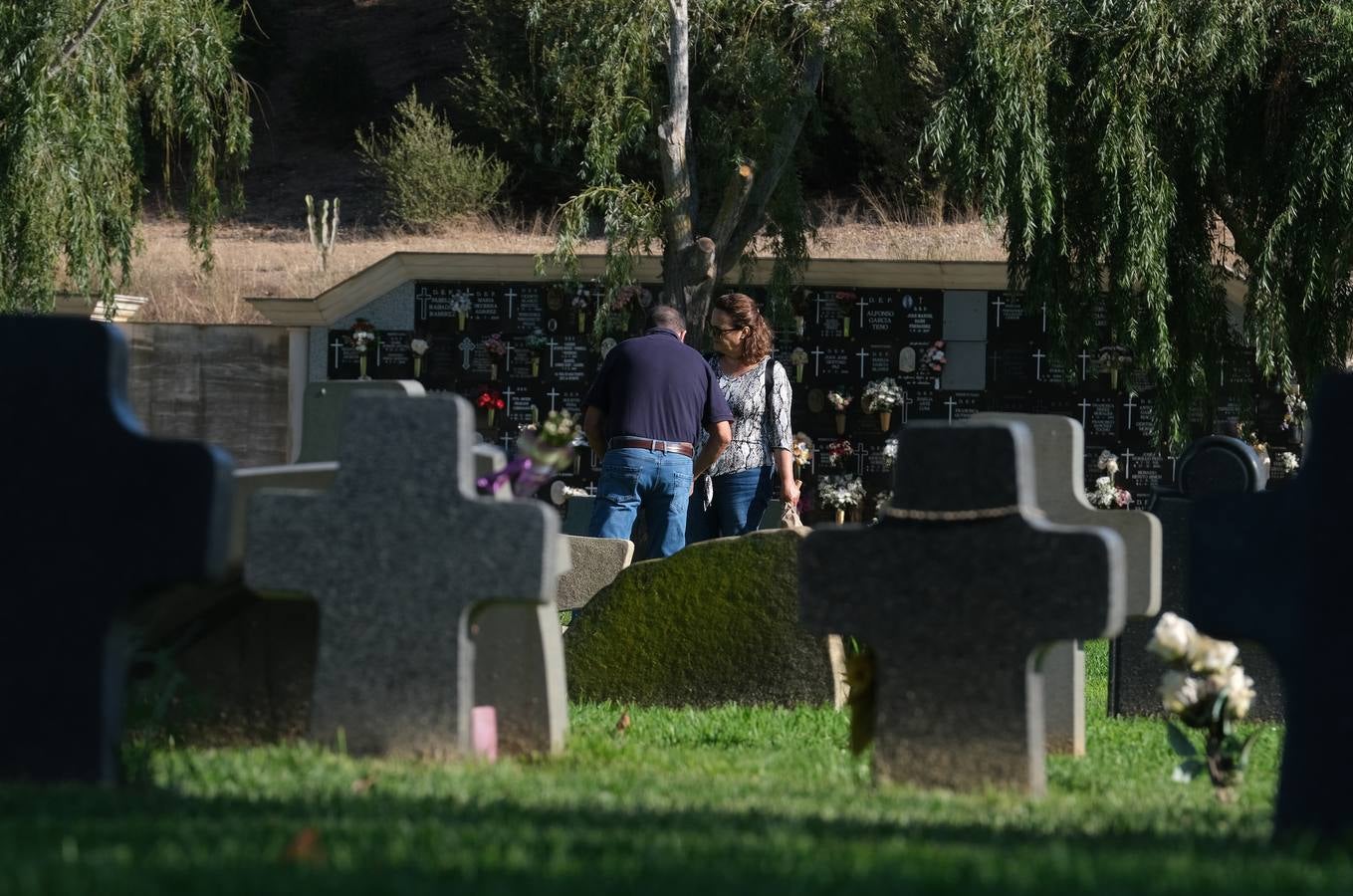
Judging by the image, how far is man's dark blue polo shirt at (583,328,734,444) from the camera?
8.77 m

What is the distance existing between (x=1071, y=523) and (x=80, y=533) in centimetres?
365

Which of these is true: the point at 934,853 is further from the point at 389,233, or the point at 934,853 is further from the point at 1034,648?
the point at 389,233

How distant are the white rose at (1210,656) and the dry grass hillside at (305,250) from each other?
15.9 metres

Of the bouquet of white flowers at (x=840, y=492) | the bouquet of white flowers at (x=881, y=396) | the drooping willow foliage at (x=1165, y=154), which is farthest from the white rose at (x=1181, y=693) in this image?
the bouquet of white flowers at (x=881, y=396)

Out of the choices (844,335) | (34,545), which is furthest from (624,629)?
(844,335)

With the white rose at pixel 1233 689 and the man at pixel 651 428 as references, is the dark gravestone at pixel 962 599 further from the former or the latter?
the man at pixel 651 428

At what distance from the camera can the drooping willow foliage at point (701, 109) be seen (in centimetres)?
1631

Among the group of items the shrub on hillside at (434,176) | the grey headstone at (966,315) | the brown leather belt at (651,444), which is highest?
the shrub on hillside at (434,176)

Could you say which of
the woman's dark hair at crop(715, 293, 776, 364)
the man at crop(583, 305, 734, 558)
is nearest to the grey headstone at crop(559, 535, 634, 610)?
the man at crop(583, 305, 734, 558)

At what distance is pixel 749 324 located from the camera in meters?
9.40

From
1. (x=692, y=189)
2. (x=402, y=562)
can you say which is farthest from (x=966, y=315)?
(x=402, y=562)

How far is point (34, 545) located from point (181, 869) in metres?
1.53

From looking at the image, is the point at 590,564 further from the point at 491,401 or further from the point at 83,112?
the point at 491,401

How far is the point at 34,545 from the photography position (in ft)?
13.8
